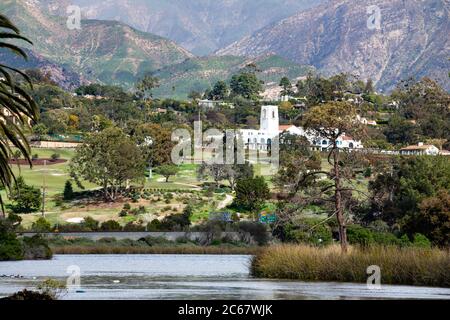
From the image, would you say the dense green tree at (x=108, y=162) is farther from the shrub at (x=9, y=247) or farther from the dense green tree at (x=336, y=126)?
the dense green tree at (x=336, y=126)

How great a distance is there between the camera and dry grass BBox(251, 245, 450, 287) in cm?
4647

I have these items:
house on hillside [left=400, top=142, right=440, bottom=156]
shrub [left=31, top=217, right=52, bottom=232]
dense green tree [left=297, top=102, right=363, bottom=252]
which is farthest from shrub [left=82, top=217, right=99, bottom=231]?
house on hillside [left=400, top=142, right=440, bottom=156]

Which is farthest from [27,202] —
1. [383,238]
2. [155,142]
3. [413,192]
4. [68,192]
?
[383,238]

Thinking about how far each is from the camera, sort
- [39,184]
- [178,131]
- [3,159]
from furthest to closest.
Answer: [178,131], [39,184], [3,159]

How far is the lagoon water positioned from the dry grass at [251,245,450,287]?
892 millimetres

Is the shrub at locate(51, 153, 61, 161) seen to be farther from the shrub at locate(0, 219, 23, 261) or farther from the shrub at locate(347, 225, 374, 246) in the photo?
the shrub at locate(347, 225, 374, 246)

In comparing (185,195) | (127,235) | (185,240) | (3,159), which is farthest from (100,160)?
(3,159)

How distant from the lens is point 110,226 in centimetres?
12206

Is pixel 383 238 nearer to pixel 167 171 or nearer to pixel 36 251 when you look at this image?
pixel 36 251

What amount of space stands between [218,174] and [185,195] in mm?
12760
